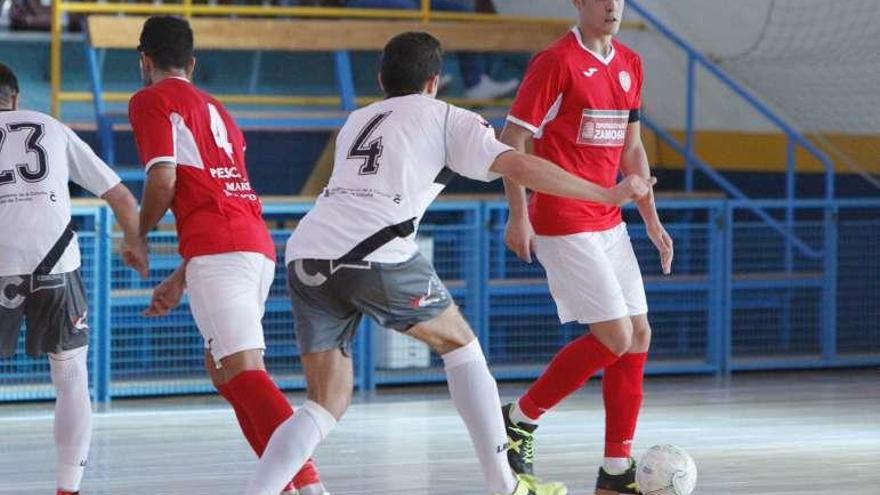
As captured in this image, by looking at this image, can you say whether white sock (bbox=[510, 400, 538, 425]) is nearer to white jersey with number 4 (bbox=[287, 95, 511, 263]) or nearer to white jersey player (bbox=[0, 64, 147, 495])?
white jersey with number 4 (bbox=[287, 95, 511, 263])

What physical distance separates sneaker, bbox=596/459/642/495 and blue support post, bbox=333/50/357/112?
5.87 metres

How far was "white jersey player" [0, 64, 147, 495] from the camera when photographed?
6.09 metres

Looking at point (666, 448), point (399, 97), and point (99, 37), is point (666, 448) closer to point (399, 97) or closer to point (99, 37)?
point (399, 97)

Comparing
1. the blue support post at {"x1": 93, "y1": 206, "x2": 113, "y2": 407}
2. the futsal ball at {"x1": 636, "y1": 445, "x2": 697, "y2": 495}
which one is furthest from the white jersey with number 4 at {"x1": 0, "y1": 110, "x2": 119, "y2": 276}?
the blue support post at {"x1": 93, "y1": 206, "x2": 113, "y2": 407}

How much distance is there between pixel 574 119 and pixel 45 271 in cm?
193

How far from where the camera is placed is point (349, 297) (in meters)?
5.35

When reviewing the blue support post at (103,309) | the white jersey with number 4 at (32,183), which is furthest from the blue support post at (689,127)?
the white jersey with number 4 at (32,183)

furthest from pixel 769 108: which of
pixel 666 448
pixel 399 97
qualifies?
pixel 399 97

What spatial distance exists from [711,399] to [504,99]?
11.8 feet

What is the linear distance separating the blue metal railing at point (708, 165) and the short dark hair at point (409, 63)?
6301 mm

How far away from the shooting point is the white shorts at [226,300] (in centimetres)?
550

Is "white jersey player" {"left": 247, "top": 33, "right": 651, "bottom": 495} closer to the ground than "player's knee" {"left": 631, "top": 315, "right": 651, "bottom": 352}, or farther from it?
farther from it

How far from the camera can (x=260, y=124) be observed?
1159 cm

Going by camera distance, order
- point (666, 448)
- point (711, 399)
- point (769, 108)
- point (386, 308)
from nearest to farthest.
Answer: point (386, 308), point (666, 448), point (711, 399), point (769, 108)
